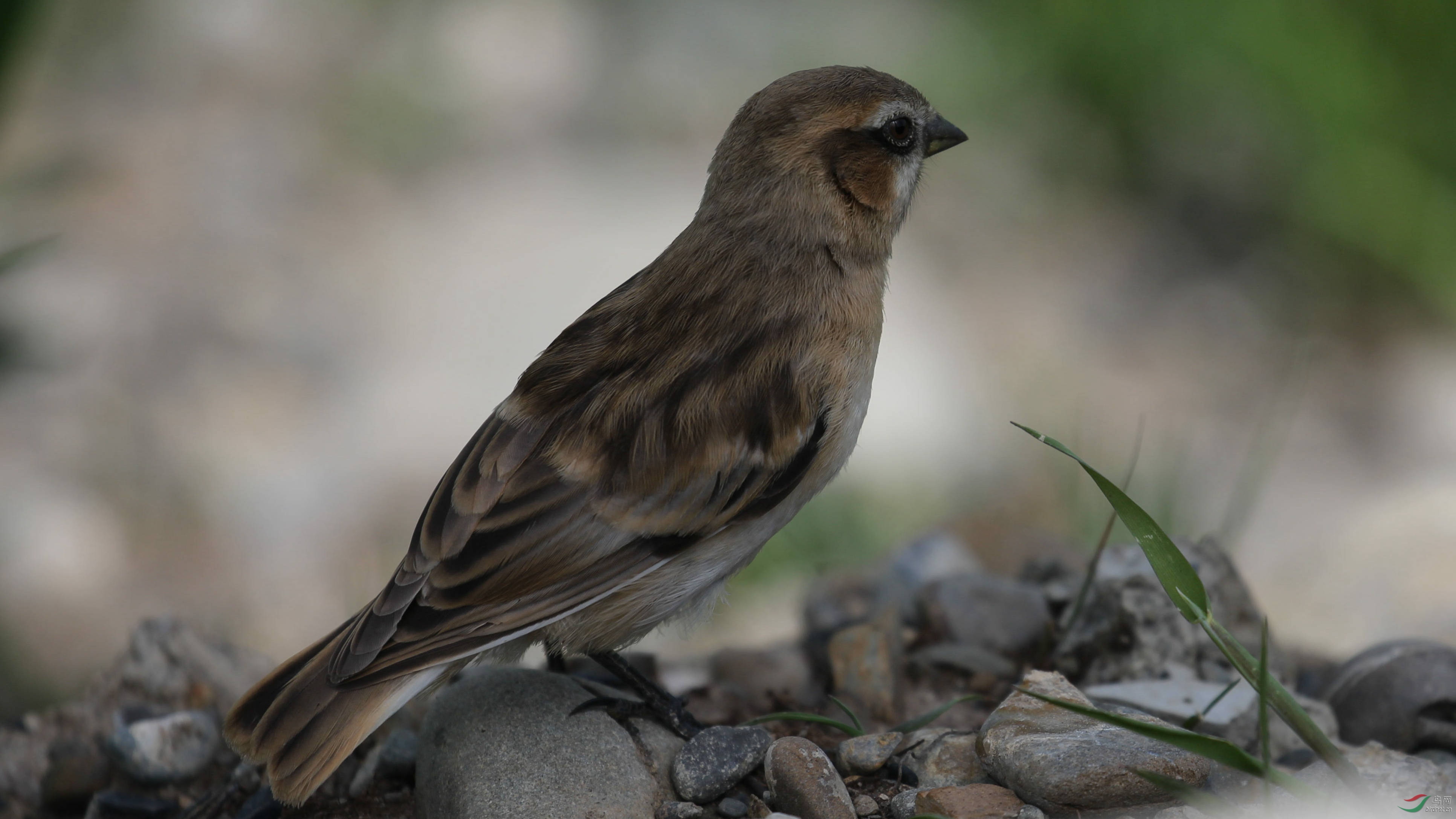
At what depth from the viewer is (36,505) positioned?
7.37m

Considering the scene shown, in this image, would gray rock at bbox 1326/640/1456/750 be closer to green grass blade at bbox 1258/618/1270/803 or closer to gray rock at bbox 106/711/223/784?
green grass blade at bbox 1258/618/1270/803

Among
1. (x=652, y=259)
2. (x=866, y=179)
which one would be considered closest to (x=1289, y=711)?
(x=866, y=179)

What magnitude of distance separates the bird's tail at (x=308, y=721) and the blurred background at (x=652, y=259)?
2980mm

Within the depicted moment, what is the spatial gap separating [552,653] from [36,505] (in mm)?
5185

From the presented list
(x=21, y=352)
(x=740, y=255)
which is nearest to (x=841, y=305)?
(x=740, y=255)

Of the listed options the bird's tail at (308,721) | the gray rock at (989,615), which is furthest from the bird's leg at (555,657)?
the gray rock at (989,615)

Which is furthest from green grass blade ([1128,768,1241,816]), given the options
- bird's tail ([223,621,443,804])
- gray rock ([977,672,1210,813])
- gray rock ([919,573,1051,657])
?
bird's tail ([223,621,443,804])

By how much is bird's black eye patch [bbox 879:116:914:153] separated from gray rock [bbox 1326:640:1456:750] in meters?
1.97

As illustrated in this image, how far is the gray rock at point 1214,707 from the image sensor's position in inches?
132

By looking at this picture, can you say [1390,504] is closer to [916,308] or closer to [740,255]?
[916,308]

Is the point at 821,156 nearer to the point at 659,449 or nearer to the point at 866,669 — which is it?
the point at 659,449

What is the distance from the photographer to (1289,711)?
2523 millimetres

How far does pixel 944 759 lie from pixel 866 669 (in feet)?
2.47

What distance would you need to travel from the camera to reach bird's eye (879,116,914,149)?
3867 millimetres
